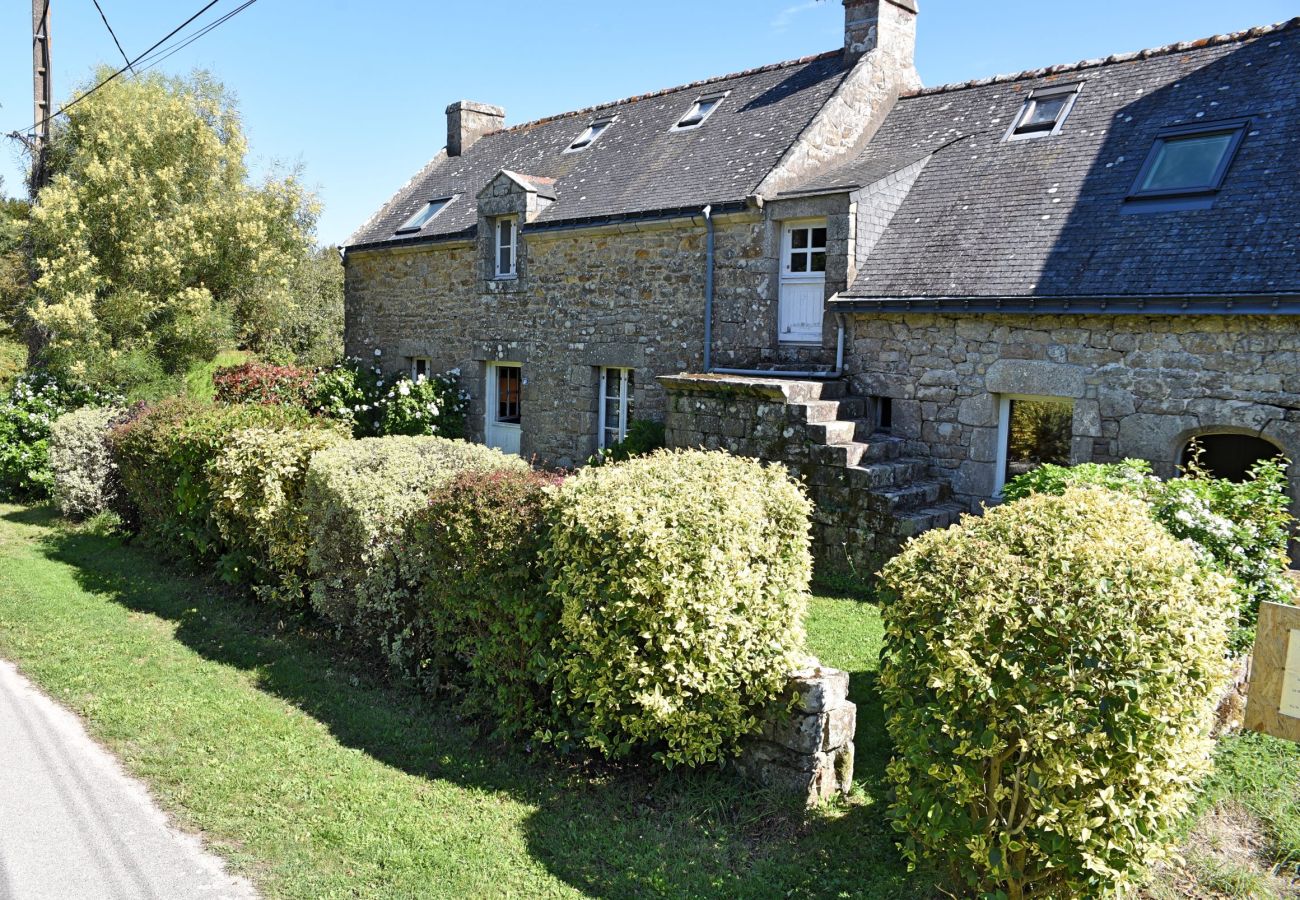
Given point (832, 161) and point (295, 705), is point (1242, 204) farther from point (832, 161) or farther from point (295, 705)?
point (295, 705)

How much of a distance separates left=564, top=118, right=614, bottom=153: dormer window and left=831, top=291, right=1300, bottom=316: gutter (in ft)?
27.3

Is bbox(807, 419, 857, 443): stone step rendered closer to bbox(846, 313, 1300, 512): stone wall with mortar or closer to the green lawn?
bbox(846, 313, 1300, 512): stone wall with mortar

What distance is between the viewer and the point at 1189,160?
9.86m

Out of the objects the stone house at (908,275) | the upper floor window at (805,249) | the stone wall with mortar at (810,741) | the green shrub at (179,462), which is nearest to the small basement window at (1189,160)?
the stone house at (908,275)

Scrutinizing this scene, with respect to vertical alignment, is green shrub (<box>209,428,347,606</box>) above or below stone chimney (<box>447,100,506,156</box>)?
below

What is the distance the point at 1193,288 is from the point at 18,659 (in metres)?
10.8

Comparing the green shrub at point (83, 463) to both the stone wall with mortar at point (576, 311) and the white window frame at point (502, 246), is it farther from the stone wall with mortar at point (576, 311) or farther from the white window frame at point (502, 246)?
the white window frame at point (502, 246)

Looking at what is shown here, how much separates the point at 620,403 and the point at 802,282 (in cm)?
376

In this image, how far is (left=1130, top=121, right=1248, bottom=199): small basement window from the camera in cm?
955

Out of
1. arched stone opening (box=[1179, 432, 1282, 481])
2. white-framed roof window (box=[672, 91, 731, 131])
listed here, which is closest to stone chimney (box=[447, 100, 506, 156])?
white-framed roof window (box=[672, 91, 731, 131])

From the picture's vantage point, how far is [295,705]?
6.42m

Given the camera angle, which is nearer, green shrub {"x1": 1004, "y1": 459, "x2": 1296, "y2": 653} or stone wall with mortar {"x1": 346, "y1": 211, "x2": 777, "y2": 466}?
green shrub {"x1": 1004, "y1": 459, "x2": 1296, "y2": 653}

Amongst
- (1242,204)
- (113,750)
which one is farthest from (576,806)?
(1242,204)

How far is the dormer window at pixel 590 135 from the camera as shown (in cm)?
1730
